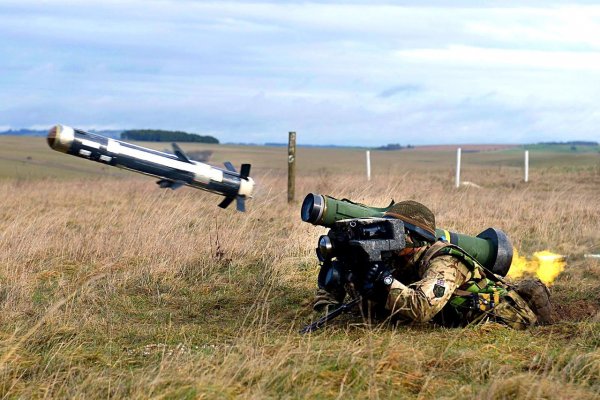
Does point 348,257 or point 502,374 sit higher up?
point 348,257

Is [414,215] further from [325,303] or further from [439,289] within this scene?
[325,303]

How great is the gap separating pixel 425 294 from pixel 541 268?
350cm

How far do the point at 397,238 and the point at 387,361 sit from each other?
1155 mm

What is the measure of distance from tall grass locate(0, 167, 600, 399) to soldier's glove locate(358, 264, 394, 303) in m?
0.30

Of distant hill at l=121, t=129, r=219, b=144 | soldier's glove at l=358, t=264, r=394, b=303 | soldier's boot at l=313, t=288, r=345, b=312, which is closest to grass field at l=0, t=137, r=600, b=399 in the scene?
soldier's boot at l=313, t=288, r=345, b=312

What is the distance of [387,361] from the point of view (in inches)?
192

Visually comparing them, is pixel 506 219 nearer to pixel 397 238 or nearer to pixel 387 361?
pixel 397 238

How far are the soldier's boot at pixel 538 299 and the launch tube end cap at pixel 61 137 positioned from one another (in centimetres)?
400

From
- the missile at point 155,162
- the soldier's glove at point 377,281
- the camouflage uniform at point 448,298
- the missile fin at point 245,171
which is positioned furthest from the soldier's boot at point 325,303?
the missile fin at point 245,171

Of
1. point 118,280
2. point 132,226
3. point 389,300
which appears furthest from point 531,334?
point 132,226

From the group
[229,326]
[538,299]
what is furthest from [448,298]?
[229,326]

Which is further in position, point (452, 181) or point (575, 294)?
point (452, 181)

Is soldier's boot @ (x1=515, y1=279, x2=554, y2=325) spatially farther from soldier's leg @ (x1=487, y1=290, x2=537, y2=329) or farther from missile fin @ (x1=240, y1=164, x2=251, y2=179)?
missile fin @ (x1=240, y1=164, x2=251, y2=179)

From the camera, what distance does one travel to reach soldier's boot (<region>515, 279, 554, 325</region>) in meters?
6.70
